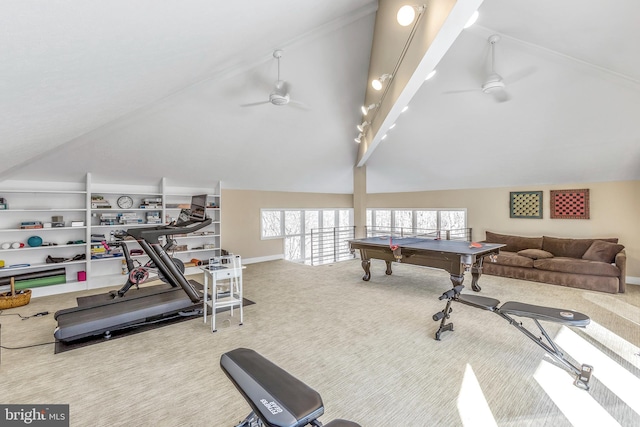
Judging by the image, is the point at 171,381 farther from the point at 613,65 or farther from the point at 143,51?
the point at 613,65

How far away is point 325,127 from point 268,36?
316 cm

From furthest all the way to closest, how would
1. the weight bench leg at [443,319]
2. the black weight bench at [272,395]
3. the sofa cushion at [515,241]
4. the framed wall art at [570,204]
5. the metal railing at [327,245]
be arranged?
the metal railing at [327,245] < the sofa cushion at [515,241] < the framed wall art at [570,204] < the weight bench leg at [443,319] < the black weight bench at [272,395]

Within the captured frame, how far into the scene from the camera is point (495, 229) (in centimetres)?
685

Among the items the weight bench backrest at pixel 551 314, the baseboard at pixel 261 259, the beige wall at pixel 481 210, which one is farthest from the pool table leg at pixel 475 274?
the baseboard at pixel 261 259

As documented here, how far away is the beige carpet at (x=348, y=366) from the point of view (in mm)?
2043

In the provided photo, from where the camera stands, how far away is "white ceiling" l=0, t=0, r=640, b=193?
1.68 meters

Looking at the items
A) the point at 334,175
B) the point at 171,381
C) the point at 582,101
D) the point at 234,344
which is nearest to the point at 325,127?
the point at 334,175

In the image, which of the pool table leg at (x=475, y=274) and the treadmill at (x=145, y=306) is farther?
the pool table leg at (x=475, y=274)

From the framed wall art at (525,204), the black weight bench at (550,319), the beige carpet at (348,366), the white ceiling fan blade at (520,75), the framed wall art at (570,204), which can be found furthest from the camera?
the framed wall art at (525,204)

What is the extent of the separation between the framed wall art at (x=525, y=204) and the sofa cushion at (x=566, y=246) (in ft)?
2.01

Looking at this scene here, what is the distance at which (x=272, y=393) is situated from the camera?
1.40 metres

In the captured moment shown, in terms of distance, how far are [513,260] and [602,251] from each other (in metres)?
1.32

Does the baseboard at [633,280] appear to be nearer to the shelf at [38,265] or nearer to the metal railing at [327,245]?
the metal railing at [327,245]

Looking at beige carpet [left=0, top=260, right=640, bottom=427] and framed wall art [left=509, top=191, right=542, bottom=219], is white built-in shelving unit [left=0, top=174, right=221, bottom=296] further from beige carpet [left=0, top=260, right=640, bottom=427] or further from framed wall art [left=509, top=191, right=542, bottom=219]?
framed wall art [left=509, top=191, right=542, bottom=219]
